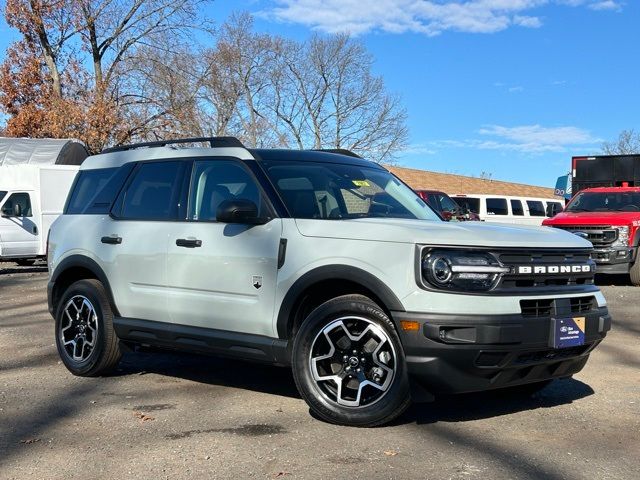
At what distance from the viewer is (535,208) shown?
958 inches

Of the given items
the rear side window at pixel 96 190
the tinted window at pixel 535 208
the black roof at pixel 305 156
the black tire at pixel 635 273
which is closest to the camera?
the black roof at pixel 305 156

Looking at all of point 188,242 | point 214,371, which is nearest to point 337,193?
point 188,242

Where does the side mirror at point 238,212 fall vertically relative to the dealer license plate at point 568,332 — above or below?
above

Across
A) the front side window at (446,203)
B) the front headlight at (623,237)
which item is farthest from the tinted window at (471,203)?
the front headlight at (623,237)

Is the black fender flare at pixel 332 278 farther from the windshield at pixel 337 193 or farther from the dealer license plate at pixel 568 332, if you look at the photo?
the dealer license plate at pixel 568 332

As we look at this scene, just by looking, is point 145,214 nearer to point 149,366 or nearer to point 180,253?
point 180,253

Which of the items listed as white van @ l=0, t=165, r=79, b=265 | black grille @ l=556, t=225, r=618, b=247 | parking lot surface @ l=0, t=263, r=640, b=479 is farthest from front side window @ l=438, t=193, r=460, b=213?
parking lot surface @ l=0, t=263, r=640, b=479

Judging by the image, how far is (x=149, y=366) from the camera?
693cm

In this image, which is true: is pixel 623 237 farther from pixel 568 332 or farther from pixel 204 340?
pixel 204 340

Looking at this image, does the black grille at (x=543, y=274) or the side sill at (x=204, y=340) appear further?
the side sill at (x=204, y=340)

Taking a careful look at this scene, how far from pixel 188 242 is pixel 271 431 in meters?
1.63

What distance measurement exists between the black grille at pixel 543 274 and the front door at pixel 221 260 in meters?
1.58

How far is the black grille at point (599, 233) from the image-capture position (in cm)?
1365

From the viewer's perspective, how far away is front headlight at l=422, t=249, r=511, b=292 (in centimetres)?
437
